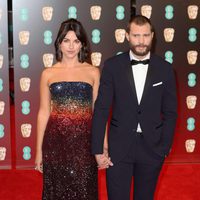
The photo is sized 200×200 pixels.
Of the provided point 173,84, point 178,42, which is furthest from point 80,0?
point 173,84

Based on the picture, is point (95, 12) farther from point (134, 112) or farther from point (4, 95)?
point (134, 112)

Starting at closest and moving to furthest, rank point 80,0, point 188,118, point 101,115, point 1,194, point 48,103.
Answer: point 101,115 < point 48,103 < point 1,194 < point 80,0 < point 188,118

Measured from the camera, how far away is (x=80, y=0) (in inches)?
188

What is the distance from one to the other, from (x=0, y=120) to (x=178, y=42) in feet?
7.59

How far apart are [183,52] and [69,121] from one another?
9.06 feet

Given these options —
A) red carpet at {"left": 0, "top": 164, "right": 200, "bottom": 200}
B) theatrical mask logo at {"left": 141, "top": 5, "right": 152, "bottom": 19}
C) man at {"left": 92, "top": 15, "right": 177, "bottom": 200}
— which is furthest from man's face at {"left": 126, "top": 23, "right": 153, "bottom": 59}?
theatrical mask logo at {"left": 141, "top": 5, "right": 152, "bottom": 19}

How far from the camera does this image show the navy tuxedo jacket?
8.14 feet

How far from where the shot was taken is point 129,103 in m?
2.48

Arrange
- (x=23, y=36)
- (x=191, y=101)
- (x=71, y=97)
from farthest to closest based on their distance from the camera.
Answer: (x=191, y=101) < (x=23, y=36) < (x=71, y=97)

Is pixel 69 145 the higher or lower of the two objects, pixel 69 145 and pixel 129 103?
the lower

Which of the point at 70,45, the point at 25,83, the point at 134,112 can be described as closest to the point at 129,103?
the point at 134,112

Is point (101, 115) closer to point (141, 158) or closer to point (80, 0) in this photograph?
point (141, 158)

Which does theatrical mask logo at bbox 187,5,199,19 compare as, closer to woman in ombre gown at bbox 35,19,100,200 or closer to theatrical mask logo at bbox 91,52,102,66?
theatrical mask logo at bbox 91,52,102,66

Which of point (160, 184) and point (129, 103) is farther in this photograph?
point (160, 184)
